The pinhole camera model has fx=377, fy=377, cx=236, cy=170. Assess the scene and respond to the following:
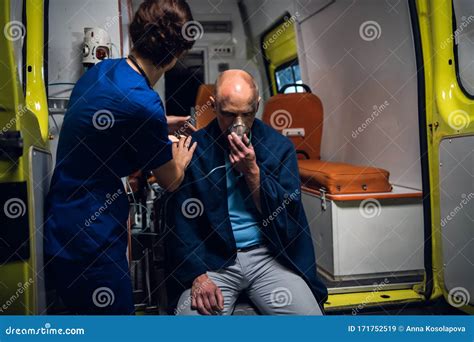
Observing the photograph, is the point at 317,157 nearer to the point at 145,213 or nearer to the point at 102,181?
the point at 145,213

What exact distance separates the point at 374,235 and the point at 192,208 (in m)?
1.43

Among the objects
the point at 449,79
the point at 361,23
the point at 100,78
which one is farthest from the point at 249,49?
the point at 100,78

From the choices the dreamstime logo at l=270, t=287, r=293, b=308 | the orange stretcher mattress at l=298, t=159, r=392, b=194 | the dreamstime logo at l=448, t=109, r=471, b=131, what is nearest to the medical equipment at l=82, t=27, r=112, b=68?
the dreamstime logo at l=270, t=287, r=293, b=308

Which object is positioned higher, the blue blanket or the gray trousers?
the blue blanket

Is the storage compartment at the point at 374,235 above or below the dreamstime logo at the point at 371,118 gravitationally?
→ below

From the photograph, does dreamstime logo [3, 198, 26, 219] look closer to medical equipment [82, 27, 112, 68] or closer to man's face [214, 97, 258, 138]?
man's face [214, 97, 258, 138]

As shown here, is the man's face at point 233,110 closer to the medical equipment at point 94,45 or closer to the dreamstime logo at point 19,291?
the medical equipment at point 94,45

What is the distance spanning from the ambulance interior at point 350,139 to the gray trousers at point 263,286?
0.09 m

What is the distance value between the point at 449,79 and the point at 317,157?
1584 mm

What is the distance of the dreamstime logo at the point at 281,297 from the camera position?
63.0 inches

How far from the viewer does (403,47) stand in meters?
2.87

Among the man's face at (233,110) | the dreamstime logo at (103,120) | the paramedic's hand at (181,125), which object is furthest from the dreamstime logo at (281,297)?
the dreamstime logo at (103,120)

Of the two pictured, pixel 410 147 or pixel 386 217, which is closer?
pixel 386 217

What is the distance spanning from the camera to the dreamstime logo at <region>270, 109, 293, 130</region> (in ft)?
11.2
